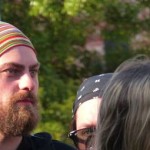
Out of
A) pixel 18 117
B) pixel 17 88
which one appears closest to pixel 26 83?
pixel 17 88

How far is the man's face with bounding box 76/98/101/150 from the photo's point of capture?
315 cm

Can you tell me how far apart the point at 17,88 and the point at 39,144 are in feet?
0.88

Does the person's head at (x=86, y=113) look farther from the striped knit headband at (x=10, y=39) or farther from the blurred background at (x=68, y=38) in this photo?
the blurred background at (x=68, y=38)

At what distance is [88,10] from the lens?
6523mm

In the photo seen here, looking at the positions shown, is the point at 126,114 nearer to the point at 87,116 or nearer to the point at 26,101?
the point at 26,101

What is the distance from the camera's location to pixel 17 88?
297 centimetres

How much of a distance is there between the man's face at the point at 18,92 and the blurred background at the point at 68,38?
3386 millimetres

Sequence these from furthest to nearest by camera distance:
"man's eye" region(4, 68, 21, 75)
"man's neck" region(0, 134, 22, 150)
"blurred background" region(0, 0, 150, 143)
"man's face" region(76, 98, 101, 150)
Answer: "blurred background" region(0, 0, 150, 143)
"man's face" region(76, 98, 101, 150)
"man's eye" region(4, 68, 21, 75)
"man's neck" region(0, 134, 22, 150)

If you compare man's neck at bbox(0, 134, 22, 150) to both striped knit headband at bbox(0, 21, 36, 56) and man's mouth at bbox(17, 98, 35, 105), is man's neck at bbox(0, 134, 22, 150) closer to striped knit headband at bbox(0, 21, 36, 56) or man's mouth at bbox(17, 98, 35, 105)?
man's mouth at bbox(17, 98, 35, 105)

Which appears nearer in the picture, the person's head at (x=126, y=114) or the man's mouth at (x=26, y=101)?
the person's head at (x=126, y=114)

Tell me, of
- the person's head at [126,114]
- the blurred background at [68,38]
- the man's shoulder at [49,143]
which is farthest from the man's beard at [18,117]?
the blurred background at [68,38]

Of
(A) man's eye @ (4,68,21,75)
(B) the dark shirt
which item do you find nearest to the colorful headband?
(B) the dark shirt

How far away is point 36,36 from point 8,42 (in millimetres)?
3919

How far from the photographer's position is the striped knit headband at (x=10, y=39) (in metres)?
3.06
